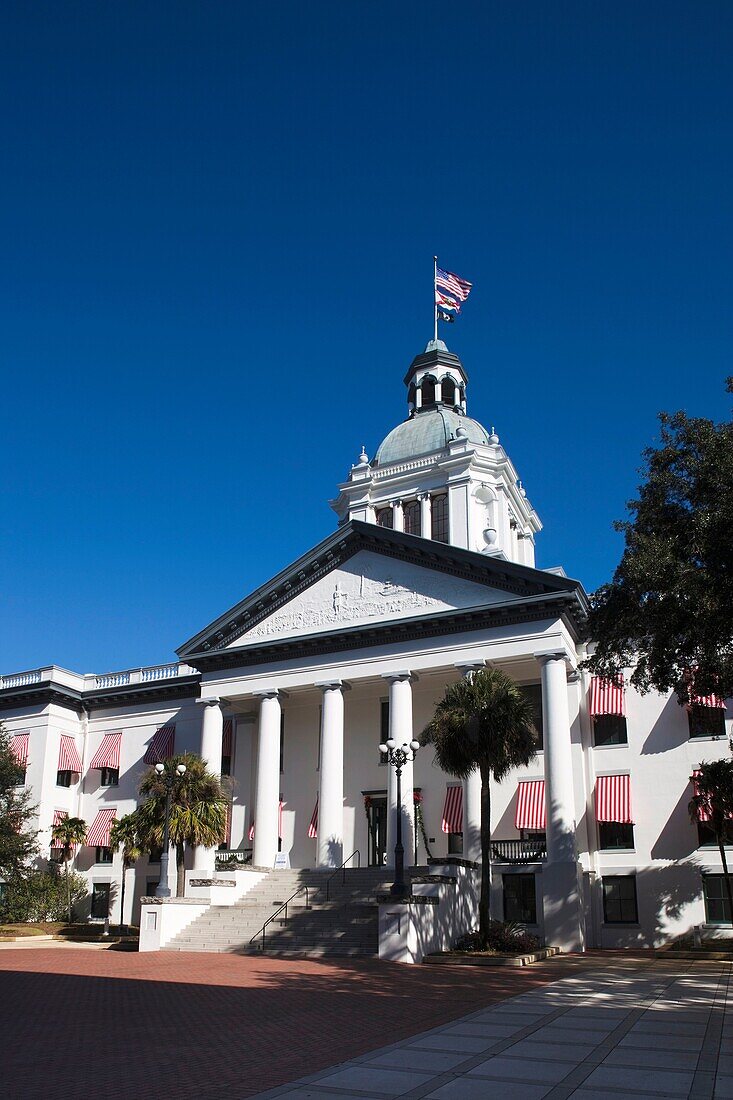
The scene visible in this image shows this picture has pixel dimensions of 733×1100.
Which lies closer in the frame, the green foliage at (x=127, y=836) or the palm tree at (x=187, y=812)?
the palm tree at (x=187, y=812)

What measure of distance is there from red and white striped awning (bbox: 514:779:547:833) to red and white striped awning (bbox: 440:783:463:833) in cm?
223

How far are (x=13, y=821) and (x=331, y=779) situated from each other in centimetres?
1506

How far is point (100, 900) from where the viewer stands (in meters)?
45.4

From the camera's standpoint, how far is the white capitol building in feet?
109

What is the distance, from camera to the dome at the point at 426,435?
55.8 metres

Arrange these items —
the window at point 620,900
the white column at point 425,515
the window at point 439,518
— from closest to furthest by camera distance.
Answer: the window at point 620,900 → the window at point 439,518 → the white column at point 425,515

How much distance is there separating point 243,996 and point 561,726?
17.5 metres

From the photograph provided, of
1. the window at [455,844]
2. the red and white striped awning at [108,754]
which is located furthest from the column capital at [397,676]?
the red and white striped awning at [108,754]

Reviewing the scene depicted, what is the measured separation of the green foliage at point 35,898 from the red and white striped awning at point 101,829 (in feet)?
6.97

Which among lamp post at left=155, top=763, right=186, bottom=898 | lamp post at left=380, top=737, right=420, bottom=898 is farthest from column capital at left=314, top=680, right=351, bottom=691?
lamp post at left=380, top=737, right=420, bottom=898

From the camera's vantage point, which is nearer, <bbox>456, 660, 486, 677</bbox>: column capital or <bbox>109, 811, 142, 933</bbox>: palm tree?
<bbox>456, 660, 486, 677</bbox>: column capital

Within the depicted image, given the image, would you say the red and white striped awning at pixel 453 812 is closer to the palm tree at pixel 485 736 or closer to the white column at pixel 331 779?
the white column at pixel 331 779

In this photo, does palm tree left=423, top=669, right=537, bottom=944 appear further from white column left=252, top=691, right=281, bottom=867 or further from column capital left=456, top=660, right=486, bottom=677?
white column left=252, top=691, right=281, bottom=867

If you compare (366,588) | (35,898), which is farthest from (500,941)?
(35,898)
